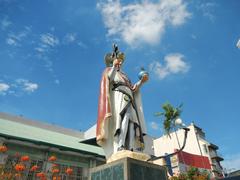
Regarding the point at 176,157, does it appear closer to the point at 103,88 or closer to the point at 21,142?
the point at 21,142

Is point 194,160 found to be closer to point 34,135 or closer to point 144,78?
point 34,135

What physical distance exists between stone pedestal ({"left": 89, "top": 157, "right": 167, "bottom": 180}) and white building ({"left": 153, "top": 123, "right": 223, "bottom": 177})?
25867 mm

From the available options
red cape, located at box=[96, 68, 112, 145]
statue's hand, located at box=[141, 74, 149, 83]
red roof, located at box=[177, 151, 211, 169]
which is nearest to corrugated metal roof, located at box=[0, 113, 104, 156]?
red cape, located at box=[96, 68, 112, 145]

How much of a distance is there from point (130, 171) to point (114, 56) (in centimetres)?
337

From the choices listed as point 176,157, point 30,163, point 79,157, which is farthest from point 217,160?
point 30,163

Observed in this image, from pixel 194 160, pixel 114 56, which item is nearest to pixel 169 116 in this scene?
pixel 194 160

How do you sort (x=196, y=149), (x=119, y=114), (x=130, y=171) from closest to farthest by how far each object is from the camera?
(x=130, y=171) → (x=119, y=114) → (x=196, y=149)

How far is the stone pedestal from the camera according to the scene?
12.3ft

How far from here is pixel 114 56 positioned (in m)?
6.15

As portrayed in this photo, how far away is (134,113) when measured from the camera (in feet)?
16.8

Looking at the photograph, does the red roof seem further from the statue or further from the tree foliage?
the statue

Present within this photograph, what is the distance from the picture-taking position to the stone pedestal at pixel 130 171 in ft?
12.3

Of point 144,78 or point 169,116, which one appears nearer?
point 144,78

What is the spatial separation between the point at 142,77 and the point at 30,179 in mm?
10159
